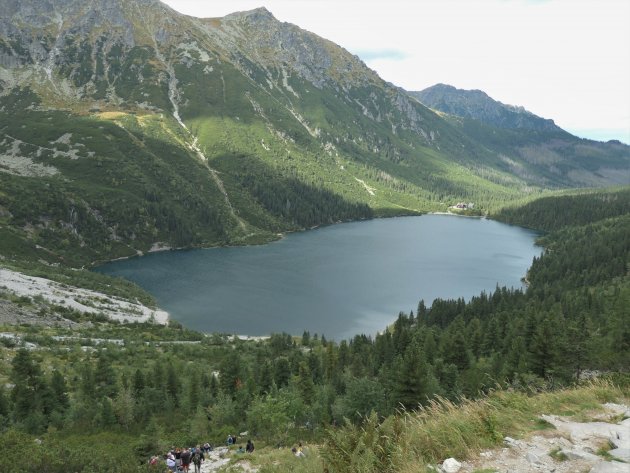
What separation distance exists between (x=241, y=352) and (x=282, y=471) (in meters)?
69.6

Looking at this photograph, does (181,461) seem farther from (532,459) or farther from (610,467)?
(610,467)

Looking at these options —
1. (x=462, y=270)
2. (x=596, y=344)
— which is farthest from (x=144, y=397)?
(x=462, y=270)

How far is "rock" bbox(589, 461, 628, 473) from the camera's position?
849 centimetres

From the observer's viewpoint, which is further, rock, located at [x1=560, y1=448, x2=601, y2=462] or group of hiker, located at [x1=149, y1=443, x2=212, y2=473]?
group of hiker, located at [x1=149, y1=443, x2=212, y2=473]

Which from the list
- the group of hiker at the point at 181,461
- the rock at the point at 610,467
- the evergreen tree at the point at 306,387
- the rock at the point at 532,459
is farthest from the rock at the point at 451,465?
the evergreen tree at the point at 306,387

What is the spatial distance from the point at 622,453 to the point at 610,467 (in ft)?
3.37

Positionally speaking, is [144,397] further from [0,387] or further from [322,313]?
[322,313]

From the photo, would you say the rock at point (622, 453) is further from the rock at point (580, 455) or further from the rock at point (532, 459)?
the rock at point (532, 459)

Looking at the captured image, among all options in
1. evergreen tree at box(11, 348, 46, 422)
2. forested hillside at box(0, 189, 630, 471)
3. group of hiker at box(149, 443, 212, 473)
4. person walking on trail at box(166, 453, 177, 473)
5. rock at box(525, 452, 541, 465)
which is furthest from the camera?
evergreen tree at box(11, 348, 46, 422)

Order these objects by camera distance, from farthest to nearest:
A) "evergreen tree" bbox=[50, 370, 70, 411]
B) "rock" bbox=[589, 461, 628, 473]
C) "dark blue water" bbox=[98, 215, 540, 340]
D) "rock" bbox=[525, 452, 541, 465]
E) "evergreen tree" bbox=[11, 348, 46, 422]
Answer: "dark blue water" bbox=[98, 215, 540, 340]
"evergreen tree" bbox=[50, 370, 70, 411]
"evergreen tree" bbox=[11, 348, 46, 422]
"rock" bbox=[525, 452, 541, 465]
"rock" bbox=[589, 461, 628, 473]

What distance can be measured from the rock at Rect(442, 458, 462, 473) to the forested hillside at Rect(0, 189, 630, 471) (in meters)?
15.1

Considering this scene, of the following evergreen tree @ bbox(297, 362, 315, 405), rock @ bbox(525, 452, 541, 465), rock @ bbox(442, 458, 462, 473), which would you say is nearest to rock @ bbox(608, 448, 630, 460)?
rock @ bbox(525, 452, 541, 465)

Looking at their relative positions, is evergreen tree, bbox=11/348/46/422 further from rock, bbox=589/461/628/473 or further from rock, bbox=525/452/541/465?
rock, bbox=589/461/628/473

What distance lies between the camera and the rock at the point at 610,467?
334 inches
